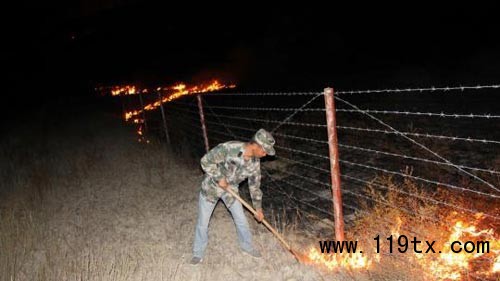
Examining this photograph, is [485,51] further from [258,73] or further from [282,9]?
[282,9]

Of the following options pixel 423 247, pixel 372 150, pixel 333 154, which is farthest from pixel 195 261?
pixel 423 247

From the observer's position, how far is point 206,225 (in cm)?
480

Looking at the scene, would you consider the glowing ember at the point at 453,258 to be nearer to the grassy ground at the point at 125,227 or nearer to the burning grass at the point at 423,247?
the burning grass at the point at 423,247

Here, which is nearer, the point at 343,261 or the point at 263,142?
the point at 263,142

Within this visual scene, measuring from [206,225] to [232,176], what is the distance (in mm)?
759

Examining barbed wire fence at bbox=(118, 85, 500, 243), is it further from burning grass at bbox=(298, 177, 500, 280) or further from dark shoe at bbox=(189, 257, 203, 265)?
dark shoe at bbox=(189, 257, 203, 265)

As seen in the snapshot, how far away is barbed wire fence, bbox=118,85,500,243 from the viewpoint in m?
5.49

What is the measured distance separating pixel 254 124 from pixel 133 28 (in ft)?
82.5

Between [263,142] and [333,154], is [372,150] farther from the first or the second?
[263,142]

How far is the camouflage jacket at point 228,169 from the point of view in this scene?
4365 mm

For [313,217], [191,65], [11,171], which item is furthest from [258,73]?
[313,217]

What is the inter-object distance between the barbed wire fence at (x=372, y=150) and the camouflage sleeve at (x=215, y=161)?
2.95ft

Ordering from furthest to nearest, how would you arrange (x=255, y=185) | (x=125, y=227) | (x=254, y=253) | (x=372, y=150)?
(x=125, y=227) → (x=254, y=253) → (x=255, y=185) → (x=372, y=150)

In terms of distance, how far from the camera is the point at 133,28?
33.3m
